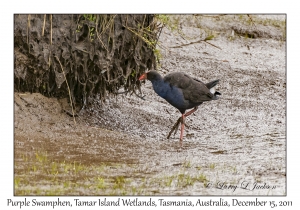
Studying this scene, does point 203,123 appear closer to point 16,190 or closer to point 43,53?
point 43,53

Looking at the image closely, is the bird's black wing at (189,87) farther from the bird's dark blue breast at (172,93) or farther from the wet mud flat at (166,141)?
the wet mud flat at (166,141)

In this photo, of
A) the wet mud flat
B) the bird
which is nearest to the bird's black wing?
the bird

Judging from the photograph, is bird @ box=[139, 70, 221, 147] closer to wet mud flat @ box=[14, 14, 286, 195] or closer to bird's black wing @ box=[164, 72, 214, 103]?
bird's black wing @ box=[164, 72, 214, 103]

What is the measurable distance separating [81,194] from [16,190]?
1.94 feet

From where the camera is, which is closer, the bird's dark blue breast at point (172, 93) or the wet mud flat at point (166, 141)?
the wet mud flat at point (166, 141)

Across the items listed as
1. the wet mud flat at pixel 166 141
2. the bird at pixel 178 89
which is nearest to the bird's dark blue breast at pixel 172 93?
the bird at pixel 178 89

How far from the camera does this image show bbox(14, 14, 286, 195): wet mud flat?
5947 mm

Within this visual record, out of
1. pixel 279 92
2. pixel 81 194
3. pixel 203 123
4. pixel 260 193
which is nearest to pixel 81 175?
pixel 81 194

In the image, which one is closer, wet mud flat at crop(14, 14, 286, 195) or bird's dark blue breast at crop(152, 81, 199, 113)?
wet mud flat at crop(14, 14, 286, 195)

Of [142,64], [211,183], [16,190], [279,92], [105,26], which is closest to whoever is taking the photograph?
[16,190]

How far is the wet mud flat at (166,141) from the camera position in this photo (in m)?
5.95

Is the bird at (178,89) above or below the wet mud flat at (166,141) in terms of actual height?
above

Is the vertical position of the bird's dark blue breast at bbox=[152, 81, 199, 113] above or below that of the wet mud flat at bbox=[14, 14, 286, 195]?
above

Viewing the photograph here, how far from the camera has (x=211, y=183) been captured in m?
6.07
